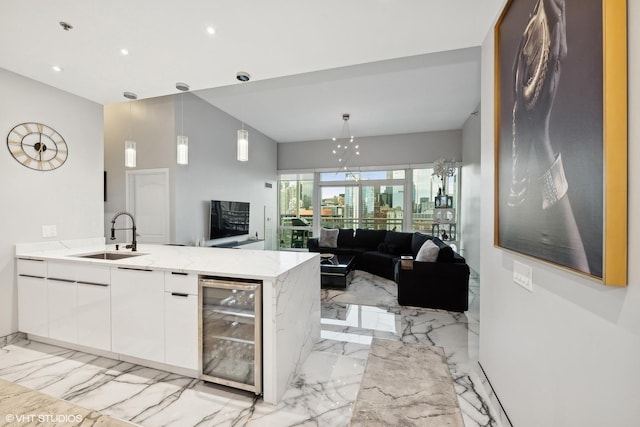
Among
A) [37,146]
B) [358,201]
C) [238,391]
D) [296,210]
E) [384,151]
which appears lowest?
[238,391]

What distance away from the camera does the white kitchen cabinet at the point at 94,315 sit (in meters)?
2.28

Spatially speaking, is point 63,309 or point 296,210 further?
point 296,210

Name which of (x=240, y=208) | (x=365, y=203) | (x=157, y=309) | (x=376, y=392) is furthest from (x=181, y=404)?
(x=365, y=203)

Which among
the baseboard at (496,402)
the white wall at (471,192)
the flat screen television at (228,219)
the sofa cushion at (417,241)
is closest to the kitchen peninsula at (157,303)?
the baseboard at (496,402)

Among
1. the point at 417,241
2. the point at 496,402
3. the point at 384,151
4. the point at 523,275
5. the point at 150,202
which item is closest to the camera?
the point at 523,275

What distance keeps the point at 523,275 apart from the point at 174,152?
4.66 metres

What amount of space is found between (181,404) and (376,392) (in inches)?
53.1

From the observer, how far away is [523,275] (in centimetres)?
145

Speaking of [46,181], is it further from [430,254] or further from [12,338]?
[430,254]

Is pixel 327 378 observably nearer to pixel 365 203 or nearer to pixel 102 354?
pixel 102 354

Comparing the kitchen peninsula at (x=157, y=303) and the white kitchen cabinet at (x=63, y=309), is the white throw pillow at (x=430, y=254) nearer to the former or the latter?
the kitchen peninsula at (x=157, y=303)

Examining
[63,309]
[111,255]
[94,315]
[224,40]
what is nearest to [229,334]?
[94,315]

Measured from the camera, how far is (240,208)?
573 centimetres

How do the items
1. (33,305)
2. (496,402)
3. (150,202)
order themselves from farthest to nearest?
(150,202)
(33,305)
(496,402)
